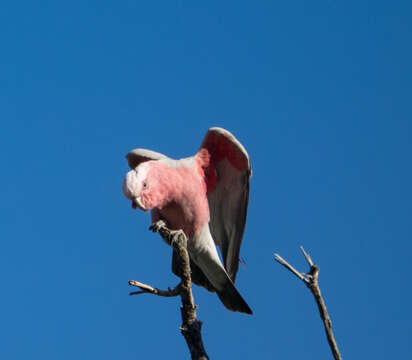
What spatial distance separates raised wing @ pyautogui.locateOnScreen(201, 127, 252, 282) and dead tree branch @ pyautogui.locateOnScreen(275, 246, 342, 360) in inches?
95.3

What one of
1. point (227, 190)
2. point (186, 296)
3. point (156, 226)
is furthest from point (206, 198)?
point (186, 296)

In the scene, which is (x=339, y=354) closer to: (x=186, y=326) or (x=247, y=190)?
(x=186, y=326)

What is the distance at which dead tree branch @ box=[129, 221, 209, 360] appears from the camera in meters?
5.30

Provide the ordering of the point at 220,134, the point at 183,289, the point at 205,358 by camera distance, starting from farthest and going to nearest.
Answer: the point at 220,134 < the point at 183,289 < the point at 205,358

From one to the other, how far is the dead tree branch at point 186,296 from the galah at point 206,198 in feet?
2.50

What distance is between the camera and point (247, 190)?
7512mm

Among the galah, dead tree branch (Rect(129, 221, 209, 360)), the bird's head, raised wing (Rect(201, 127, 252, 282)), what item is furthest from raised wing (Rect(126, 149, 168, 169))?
dead tree branch (Rect(129, 221, 209, 360))

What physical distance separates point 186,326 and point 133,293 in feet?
2.00

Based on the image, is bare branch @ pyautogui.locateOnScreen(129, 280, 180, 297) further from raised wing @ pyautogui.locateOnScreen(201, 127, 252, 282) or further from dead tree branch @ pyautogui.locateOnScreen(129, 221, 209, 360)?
raised wing @ pyautogui.locateOnScreen(201, 127, 252, 282)

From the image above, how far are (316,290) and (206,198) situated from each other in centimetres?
263

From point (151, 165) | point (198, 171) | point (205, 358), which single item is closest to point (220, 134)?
point (198, 171)

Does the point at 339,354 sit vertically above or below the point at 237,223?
below

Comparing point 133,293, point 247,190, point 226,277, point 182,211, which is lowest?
point 133,293

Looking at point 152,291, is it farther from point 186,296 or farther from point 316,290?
point 316,290
